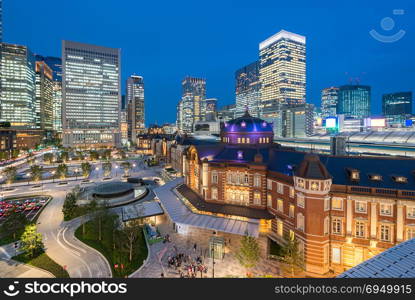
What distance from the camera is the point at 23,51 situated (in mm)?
197875

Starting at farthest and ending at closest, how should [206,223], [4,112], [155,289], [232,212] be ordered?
1. [4,112]
2. [232,212]
3. [206,223]
4. [155,289]

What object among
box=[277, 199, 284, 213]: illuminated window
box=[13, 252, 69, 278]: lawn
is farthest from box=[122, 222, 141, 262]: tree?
box=[277, 199, 284, 213]: illuminated window

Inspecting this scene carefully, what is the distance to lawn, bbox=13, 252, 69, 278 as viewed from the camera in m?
33.8

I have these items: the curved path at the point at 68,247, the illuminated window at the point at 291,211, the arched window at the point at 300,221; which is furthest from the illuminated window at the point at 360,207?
the curved path at the point at 68,247

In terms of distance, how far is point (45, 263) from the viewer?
118ft

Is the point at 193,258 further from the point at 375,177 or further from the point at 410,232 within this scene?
the point at 410,232

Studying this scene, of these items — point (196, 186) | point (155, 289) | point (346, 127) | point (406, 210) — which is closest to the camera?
point (155, 289)

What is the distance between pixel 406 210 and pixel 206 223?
32126 millimetres

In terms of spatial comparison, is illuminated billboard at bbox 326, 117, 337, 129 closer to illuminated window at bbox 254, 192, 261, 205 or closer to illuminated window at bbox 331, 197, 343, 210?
illuminated window at bbox 254, 192, 261, 205

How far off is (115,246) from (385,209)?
46.1m

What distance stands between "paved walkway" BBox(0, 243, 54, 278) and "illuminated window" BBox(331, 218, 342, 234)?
44484mm

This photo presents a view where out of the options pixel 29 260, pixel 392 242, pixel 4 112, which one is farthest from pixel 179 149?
pixel 4 112

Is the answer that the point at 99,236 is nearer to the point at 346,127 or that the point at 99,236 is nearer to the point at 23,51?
the point at 346,127

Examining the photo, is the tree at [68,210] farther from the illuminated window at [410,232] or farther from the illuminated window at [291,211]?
the illuminated window at [410,232]
